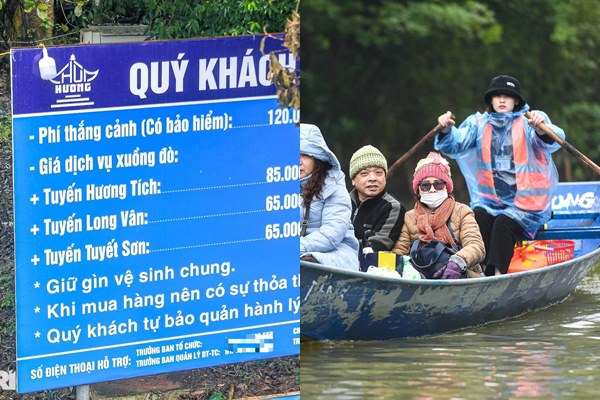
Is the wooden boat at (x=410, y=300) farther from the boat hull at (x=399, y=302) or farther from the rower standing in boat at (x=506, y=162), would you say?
the rower standing in boat at (x=506, y=162)

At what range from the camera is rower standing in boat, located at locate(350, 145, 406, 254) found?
334 inches

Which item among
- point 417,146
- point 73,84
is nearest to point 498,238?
point 417,146

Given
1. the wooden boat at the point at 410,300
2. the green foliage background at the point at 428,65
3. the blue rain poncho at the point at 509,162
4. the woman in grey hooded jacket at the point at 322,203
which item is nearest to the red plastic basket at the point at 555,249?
the wooden boat at the point at 410,300

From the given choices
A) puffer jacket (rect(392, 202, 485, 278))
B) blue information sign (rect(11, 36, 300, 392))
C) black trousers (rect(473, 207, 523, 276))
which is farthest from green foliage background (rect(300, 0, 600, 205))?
blue information sign (rect(11, 36, 300, 392))

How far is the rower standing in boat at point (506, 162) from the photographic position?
31.8 feet

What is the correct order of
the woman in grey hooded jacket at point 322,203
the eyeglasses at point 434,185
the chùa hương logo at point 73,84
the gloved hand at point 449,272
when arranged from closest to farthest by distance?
1. the chùa hương logo at point 73,84
2. the woman in grey hooded jacket at point 322,203
3. the gloved hand at point 449,272
4. the eyeglasses at point 434,185

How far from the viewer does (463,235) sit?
8578 mm

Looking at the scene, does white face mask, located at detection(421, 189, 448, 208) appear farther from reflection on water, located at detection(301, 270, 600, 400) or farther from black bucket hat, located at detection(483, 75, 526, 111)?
black bucket hat, located at detection(483, 75, 526, 111)

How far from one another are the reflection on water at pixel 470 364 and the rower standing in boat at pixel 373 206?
707 mm

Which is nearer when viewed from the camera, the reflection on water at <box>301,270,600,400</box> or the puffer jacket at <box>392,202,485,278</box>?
the reflection on water at <box>301,270,600,400</box>

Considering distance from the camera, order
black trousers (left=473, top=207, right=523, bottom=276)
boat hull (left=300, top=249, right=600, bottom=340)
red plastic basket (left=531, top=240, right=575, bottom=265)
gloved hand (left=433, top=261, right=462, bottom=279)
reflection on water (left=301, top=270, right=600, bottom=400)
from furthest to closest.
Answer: red plastic basket (left=531, top=240, right=575, bottom=265) → black trousers (left=473, top=207, right=523, bottom=276) → gloved hand (left=433, top=261, right=462, bottom=279) → boat hull (left=300, top=249, right=600, bottom=340) → reflection on water (left=301, top=270, right=600, bottom=400)

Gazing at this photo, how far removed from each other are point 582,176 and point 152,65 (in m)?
14.5

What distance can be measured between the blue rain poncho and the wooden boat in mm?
523

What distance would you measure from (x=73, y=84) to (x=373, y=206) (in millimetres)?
3801
